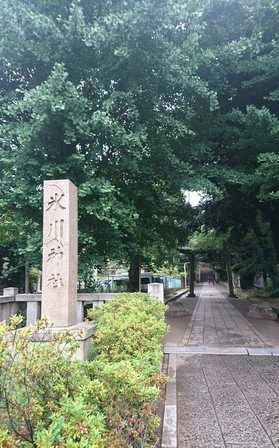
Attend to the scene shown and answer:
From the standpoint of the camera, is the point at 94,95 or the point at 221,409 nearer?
the point at 221,409

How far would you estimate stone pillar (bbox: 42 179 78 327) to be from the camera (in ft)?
17.3

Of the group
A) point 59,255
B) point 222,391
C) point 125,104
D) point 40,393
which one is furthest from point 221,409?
point 125,104

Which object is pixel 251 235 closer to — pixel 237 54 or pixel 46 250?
pixel 237 54

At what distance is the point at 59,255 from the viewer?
5410 millimetres

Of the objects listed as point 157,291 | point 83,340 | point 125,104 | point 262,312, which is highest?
point 125,104

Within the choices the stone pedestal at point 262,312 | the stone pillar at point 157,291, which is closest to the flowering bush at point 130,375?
the stone pillar at point 157,291

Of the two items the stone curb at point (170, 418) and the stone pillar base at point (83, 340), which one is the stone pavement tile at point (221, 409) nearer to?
the stone curb at point (170, 418)

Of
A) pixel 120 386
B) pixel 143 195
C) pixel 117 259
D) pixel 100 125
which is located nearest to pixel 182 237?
pixel 143 195

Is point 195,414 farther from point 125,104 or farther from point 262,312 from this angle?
point 262,312

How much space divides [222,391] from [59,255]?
328 centimetres

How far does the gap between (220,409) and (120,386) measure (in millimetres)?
2446

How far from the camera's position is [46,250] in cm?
546

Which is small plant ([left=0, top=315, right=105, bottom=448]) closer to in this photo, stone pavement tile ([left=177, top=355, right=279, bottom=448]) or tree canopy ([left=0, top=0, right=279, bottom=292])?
stone pavement tile ([left=177, top=355, right=279, bottom=448])

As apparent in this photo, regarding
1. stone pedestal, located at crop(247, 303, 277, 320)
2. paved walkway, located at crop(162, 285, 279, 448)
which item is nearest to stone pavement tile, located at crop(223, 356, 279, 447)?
paved walkway, located at crop(162, 285, 279, 448)
